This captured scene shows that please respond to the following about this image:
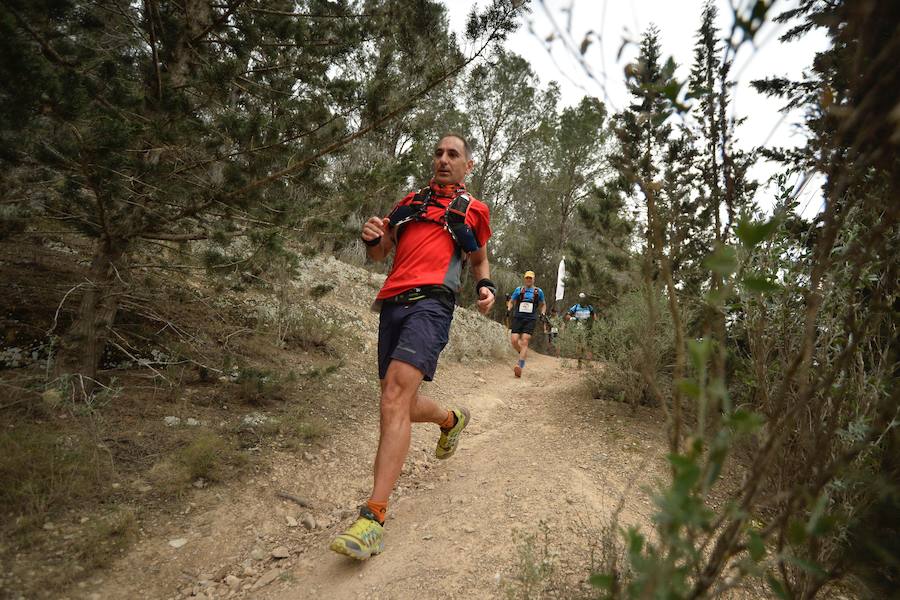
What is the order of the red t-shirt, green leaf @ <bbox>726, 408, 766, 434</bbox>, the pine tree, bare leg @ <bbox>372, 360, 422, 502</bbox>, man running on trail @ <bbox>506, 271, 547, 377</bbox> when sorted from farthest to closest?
man running on trail @ <bbox>506, 271, 547, 377</bbox> → the red t-shirt → the pine tree → bare leg @ <bbox>372, 360, 422, 502</bbox> → green leaf @ <bbox>726, 408, 766, 434</bbox>

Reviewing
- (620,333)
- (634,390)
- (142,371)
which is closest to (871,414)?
(634,390)

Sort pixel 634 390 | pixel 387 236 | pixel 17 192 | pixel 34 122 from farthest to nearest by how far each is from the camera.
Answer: pixel 634 390 → pixel 17 192 → pixel 387 236 → pixel 34 122

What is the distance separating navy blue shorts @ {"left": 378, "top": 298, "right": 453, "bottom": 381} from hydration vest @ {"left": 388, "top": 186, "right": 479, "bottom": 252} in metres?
0.40

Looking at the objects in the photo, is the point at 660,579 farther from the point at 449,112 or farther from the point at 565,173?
the point at 565,173

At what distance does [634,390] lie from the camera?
4.45 meters

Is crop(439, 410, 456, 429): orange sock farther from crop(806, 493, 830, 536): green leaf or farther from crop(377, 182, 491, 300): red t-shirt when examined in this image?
crop(806, 493, 830, 536): green leaf

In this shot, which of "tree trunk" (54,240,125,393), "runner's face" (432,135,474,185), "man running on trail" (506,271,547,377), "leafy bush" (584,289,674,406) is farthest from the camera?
"man running on trail" (506,271,547,377)

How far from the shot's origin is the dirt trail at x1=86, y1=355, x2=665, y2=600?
74.5 inches

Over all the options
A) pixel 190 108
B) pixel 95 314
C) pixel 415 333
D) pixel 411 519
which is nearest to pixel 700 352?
pixel 415 333

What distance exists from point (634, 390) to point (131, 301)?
14.9ft

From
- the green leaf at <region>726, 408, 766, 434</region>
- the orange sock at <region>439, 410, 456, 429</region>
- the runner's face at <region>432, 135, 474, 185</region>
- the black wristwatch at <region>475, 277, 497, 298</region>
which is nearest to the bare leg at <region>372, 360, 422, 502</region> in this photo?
the orange sock at <region>439, 410, 456, 429</region>

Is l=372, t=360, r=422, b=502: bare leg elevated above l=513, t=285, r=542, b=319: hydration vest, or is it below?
below

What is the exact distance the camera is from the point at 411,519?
246cm

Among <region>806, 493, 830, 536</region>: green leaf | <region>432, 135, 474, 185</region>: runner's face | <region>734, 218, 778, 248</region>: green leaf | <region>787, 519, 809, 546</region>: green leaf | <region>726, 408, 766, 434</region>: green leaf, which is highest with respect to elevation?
<region>432, 135, 474, 185</region>: runner's face
